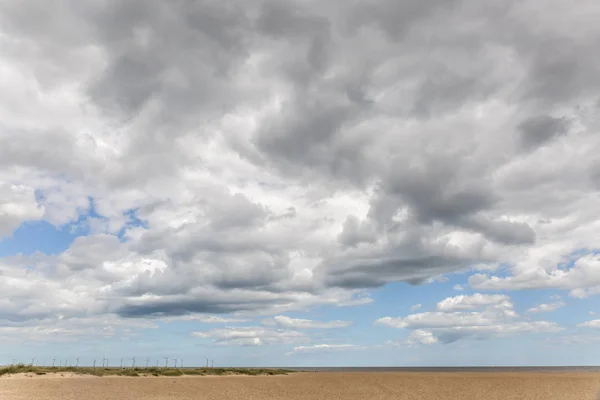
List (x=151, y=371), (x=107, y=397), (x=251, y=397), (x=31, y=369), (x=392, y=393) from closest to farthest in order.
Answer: (x=107, y=397)
(x=251, y=397)
(x=392, y=393)
(x=31, y=369)
(x=151, y=371)

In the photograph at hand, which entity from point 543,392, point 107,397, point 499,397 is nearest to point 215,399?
point 107,397

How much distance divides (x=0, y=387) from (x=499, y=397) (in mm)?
61286

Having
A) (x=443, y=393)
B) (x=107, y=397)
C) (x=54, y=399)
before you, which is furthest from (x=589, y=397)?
(x=54, y=399)

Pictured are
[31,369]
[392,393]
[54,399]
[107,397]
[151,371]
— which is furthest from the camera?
[151,371]

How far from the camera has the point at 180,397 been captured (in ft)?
Answer: 170

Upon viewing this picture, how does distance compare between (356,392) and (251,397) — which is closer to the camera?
(251,397)

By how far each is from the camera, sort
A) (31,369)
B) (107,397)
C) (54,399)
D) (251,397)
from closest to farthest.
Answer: (54,399), (107,397), (251,397), (31,369)

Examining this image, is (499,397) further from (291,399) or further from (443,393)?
(291,399)

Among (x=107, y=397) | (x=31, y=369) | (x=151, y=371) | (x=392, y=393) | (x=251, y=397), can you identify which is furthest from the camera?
(x=151, y=371)

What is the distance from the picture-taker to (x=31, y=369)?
286 ft

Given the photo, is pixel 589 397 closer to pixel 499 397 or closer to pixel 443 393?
pixel 499 397

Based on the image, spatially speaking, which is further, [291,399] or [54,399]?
[291,399]

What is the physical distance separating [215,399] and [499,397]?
31.8 m

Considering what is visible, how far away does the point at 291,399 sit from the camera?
2044 inches
